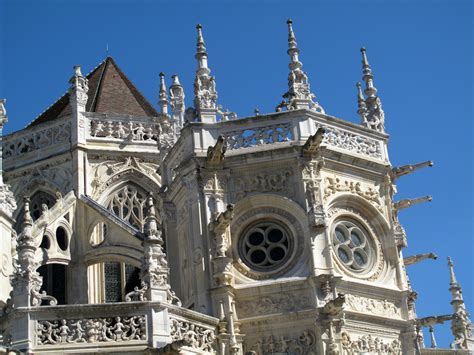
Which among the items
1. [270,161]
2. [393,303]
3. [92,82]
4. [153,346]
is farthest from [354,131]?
[92,82]

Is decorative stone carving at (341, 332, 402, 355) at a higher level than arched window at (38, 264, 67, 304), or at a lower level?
lower

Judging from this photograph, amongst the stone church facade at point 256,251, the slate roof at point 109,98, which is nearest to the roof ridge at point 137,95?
the slate roof at point 109,98

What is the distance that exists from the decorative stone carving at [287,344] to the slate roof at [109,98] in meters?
13.2

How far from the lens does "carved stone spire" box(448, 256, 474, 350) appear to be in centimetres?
2656

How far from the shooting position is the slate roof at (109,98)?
32.1m

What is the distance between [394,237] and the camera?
2222cm

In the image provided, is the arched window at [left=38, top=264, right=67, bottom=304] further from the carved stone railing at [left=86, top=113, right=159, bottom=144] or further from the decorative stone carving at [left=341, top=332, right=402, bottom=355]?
the decorative stone carving at [left=341, top=332, right=402, bottom=355]

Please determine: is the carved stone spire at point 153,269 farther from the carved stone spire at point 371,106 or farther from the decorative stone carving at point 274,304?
the carved stone spire at point 371,106

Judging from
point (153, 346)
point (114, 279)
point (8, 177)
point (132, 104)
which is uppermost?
point (132, 104)

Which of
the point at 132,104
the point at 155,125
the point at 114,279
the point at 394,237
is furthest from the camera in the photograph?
the point at 132,104

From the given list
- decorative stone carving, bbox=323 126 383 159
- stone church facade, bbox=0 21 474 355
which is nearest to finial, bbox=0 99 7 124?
stone church facade, bbox=0 21 474 355

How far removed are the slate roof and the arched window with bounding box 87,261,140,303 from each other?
5.66 metres

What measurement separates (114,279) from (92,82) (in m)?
8.52

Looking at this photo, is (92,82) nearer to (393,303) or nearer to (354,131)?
(354,131)
